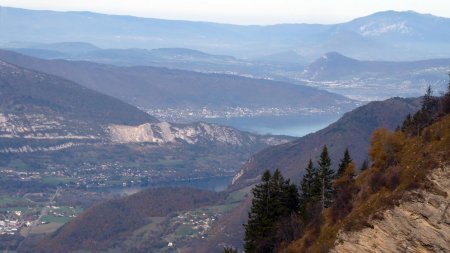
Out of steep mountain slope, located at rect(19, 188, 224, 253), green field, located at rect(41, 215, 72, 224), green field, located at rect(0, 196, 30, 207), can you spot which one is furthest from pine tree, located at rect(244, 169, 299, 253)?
green field, located at rect(0, 196, 30, 207)

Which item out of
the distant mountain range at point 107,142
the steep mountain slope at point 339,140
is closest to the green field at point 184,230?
the steep mountain slope at point 339,140

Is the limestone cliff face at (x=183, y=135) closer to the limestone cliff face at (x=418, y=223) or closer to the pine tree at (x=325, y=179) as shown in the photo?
the pine tree at (x=325, y=179)

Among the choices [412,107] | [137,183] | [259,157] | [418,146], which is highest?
[418,146]

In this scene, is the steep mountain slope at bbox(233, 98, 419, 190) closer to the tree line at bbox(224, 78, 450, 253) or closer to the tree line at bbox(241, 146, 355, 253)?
the tree line at bbox(241, 146, 355, 253)

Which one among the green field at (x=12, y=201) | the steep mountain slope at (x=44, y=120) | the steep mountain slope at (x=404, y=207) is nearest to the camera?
the steep mountain slope at (x=404, y=207)

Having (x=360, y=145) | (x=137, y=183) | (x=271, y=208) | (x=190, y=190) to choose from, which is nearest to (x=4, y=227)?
(x=190, y=190)

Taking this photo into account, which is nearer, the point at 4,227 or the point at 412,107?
the point at 4,227

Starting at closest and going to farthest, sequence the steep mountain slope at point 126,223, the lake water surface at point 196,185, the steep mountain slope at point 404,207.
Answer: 1. the steep mountain slope at point 404,207
2. the steep mountain slope at point 126,223
3. the lake water surface at point 196,185

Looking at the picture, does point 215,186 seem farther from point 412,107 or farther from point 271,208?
point 271,208

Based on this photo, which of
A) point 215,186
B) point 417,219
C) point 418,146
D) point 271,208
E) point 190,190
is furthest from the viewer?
point 215,186
